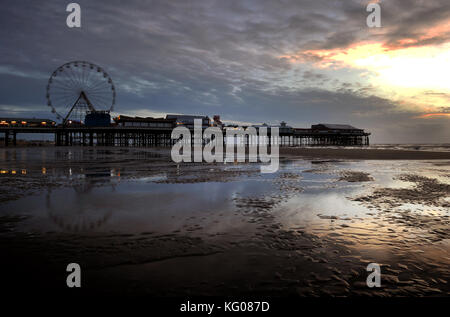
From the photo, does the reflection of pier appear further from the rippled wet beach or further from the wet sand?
the rippled wet beach

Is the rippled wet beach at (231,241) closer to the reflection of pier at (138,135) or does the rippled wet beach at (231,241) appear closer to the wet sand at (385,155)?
the wet sand at (385,155)

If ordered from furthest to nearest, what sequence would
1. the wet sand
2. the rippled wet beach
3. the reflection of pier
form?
the reflection of pier
the wet sand
the rippled wet beach

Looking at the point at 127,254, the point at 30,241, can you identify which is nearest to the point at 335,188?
the point at 127,254

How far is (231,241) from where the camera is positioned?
14.3 ft

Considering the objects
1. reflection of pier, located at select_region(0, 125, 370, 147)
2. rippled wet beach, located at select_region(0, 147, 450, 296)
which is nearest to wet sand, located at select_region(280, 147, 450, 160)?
rippled wet beach, located at select_region(0, 147, 450, 296)

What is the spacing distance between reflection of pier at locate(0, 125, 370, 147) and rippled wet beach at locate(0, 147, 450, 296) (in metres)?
74.8

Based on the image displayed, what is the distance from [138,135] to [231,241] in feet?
347

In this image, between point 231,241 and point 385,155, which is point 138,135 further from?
point 231,241

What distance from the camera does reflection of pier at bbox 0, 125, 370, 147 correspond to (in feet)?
276

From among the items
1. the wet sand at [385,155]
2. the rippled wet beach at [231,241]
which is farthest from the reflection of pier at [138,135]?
the rippled wet beach at [231,241]

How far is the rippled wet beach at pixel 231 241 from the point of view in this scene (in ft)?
9.85

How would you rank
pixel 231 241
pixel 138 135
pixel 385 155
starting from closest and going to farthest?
pixel 231 241
pixel 385 155
pixel 138 135

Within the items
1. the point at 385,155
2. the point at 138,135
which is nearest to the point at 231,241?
the point at 385,155

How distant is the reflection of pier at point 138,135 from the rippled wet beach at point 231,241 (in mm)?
74770
